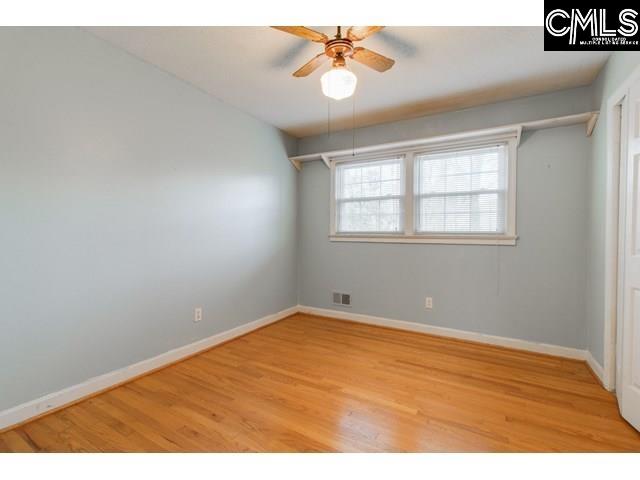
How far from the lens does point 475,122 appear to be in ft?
10.4

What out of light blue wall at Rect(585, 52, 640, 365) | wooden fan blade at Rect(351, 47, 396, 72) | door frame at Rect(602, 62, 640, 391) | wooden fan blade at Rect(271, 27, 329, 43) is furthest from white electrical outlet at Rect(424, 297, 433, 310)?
wooden fan blade at Rect(271, 27, 329, 43)

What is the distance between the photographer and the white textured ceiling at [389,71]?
6.83ft

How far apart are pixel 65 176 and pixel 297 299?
299cm

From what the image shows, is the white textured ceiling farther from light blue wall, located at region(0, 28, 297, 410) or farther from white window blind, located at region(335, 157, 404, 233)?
white window blind, located at region(335, 157, 404, 233)

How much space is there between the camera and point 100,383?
2.18 metres

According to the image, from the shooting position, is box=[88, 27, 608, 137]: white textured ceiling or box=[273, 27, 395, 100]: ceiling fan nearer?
box=[273, 27, 395, 100]: ceiling fan

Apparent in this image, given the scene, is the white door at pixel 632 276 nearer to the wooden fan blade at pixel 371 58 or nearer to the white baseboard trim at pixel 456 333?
the white baseboard trim at pixel 456 333

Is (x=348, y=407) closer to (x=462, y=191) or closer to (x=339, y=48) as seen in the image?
(x=339, y=48)

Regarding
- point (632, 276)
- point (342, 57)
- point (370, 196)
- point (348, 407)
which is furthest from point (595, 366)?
point (342, 57)

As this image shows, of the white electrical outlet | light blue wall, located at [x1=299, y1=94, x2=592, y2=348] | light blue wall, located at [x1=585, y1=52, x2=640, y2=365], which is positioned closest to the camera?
light blue wall, located at [x1=585, y1=52, x2=640, y2=365]

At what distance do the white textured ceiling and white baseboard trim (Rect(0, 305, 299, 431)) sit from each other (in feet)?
8.10

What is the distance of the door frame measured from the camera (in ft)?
6.48
